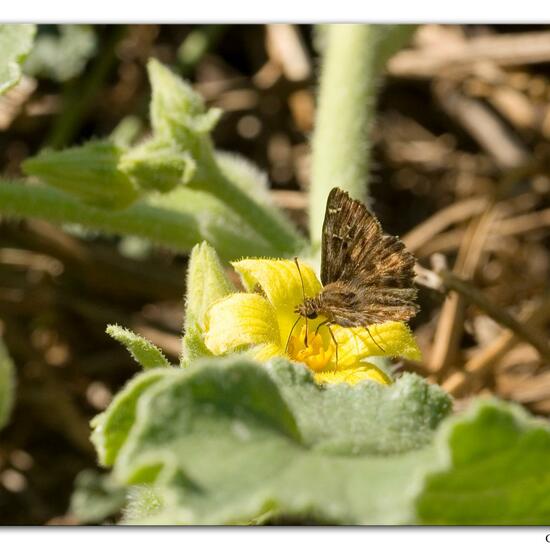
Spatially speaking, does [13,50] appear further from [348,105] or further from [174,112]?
[348,105]

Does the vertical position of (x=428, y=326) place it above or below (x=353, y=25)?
below

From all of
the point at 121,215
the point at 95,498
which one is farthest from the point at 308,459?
the point at 95,498

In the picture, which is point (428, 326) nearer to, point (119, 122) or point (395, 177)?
point (395, 177)

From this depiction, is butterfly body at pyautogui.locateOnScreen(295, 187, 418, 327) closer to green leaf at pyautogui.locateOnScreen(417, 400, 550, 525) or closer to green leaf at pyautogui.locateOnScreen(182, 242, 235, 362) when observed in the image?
green leaf at pyautogui.locateOnScreen(182, 242, 235, 362)

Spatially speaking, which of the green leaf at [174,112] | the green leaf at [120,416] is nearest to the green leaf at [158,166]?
the green leaf at [174,112]

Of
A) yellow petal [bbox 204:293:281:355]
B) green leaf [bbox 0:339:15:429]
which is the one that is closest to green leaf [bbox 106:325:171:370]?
yellow petal [bbox 204:293:281:355]
